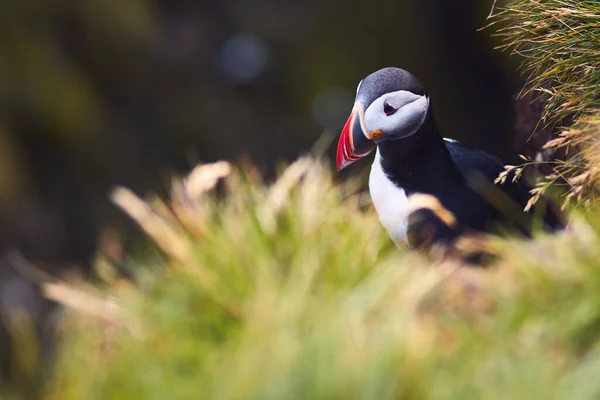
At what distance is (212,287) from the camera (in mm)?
1688

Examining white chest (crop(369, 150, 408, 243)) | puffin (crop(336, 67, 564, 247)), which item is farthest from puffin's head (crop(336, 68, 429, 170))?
white chest (crop(369, 150, 408, 243))

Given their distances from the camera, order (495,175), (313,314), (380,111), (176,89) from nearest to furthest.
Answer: (313,314)
(380,111)
(495,175)
(176,89)

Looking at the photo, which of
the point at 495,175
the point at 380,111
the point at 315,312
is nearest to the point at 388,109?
the point at 380,111

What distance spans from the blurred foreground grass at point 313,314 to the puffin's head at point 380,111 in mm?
277

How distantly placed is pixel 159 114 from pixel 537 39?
534cm

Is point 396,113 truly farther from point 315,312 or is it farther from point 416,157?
point 315,312

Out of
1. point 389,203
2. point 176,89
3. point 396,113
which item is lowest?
point 176,89

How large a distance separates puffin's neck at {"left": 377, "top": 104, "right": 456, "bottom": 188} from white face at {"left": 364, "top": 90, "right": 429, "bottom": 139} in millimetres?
31

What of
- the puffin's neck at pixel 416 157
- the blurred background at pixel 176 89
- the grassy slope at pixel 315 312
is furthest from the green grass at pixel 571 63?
the blurred background at pixel 176 89

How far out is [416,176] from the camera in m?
2.31

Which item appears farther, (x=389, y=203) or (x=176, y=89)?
(x=176, y=89)

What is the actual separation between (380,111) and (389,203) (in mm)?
239

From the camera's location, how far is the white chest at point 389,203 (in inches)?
85.6

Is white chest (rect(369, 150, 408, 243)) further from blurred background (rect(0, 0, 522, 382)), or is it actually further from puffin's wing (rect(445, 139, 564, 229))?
blurred background (rect(0, 0, 522, 382))
